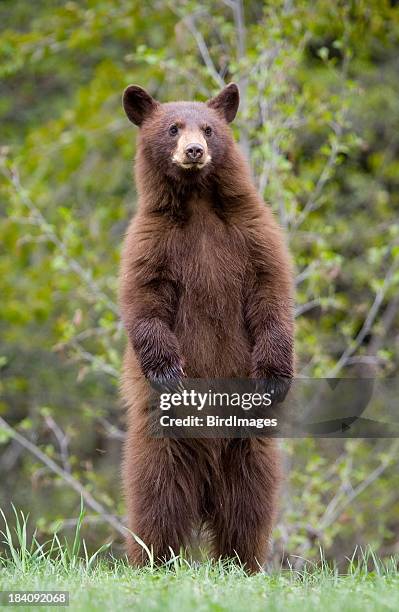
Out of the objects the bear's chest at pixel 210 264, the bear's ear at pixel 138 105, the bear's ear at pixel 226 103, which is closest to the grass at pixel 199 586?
the bear's chest at pixel 210 264

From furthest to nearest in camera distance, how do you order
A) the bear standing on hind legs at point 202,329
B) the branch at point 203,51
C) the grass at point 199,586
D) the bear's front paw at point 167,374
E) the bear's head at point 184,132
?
the branch at point 203,51, the bear's head at point 184,132, the bear standing on hind legs at point 202,329, the bear's front paw at point 167,374, the grass at point 199,586

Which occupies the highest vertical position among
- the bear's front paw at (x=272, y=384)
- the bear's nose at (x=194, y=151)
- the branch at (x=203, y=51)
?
the branch at (x=203, y=51)

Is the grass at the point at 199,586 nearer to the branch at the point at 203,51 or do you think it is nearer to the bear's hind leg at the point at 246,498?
the bear's hind leg at the point at 246,498

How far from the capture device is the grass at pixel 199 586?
4.05m

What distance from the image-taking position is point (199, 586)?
4527 mm

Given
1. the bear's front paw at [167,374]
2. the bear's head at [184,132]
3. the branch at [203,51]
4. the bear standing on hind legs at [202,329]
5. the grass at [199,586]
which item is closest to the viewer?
the grass at [199,586]

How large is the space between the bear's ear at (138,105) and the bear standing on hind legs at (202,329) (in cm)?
45

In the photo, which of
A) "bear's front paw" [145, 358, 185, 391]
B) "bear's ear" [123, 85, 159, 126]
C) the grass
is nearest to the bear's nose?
"bear's ear" [123, 85, 159, 126]

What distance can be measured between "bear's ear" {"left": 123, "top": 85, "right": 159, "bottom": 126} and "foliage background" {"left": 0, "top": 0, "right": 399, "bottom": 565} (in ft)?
9.18

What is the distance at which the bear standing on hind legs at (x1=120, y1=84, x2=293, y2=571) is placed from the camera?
5.70 metres

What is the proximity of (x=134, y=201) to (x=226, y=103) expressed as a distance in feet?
19.9

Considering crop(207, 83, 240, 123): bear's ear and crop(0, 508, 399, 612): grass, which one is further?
crop(207, 83, 240, 123): bear's ear

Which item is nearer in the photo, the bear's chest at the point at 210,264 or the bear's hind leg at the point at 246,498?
the bear's chest at the point at 210,264

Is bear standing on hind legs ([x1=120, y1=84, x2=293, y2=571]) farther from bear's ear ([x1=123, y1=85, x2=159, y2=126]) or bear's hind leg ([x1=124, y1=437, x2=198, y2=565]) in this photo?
bear's ear ([x1=123, y1=85, x2=159, y2=126])
